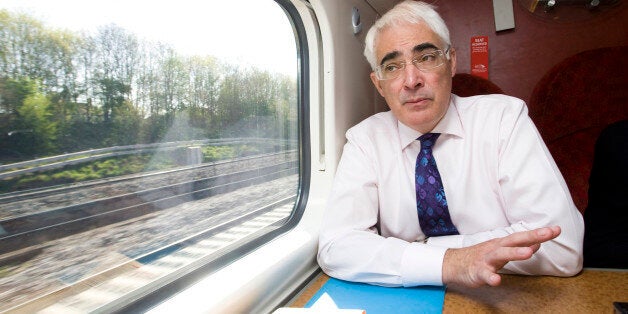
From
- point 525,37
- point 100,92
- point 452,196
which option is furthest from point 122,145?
point 525,37

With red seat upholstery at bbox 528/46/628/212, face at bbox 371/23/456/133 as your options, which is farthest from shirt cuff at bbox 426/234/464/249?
red seat upholstery at bbox 528/46/628/212

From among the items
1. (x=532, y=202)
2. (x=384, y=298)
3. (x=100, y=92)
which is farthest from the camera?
(x=532, y=202)

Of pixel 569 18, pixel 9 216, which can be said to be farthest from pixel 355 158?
pixel 569 18

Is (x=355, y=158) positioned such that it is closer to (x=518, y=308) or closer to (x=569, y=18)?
(x=518, y=308)

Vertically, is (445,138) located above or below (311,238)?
above

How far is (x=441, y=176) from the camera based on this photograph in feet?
4.94

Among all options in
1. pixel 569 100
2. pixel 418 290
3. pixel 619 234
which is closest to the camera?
pixel 418 290

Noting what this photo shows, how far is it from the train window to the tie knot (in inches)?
27.0

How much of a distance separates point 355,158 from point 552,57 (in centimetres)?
183

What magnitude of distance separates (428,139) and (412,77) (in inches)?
10.4

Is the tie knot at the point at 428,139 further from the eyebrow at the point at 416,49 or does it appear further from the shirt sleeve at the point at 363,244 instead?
the eyebrow at the point at 416,49

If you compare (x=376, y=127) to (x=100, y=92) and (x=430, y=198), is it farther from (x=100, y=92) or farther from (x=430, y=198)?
(x=100, y=92)

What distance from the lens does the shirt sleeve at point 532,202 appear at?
1.18 m

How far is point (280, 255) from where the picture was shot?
1.33 meters
